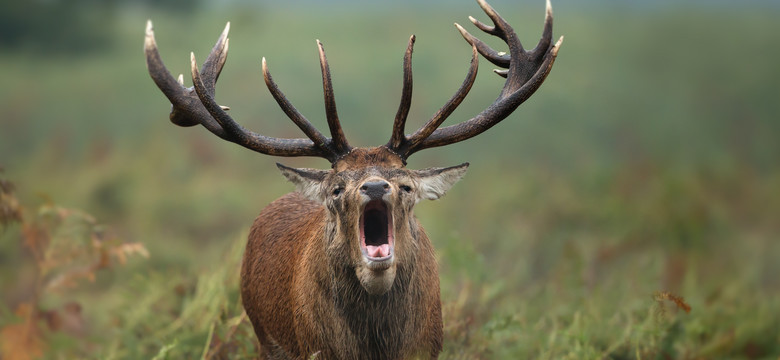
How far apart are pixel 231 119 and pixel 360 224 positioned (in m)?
1.26

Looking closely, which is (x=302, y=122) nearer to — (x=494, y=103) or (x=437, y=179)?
(x=437, y=179)

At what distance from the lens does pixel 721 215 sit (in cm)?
1509

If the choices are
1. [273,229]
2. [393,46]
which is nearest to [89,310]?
[273,229]

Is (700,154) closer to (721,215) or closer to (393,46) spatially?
(721,215)

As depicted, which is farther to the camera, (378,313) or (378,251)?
(378,313)

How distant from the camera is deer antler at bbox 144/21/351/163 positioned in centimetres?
549

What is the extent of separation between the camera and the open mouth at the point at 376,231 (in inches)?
195

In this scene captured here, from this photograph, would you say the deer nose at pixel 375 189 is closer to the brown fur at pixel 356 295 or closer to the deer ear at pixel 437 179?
the brown fur at pixel 356 295

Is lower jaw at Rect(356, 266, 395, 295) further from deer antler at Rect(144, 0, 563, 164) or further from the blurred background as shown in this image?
the blurred background

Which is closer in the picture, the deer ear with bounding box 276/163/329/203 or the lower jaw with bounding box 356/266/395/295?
the lower jaw with bounding box 356/266/395/295

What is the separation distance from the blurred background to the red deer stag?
1287mm

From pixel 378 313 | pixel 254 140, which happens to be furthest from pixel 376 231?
pixel 254 140

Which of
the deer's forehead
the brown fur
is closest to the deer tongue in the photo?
the brown fur

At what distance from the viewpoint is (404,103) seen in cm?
547
